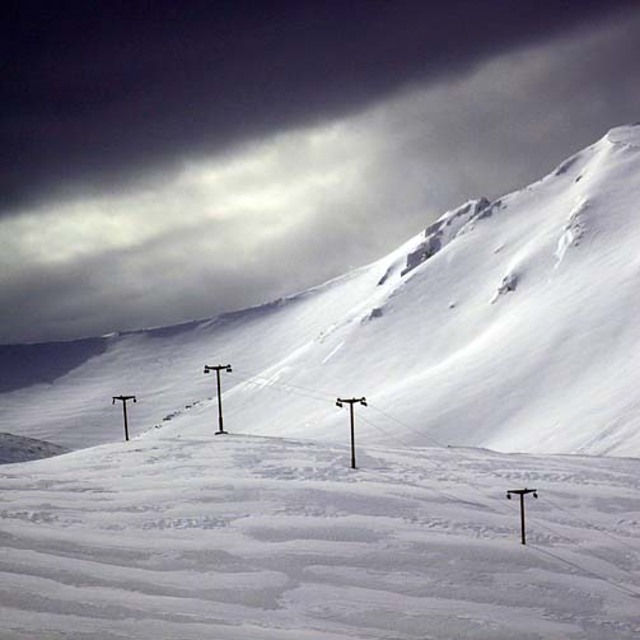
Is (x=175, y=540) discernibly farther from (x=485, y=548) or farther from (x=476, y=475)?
(x=476, y=475)

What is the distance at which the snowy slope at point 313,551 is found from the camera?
2259 cm

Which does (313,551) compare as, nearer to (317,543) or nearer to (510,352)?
(317,543)

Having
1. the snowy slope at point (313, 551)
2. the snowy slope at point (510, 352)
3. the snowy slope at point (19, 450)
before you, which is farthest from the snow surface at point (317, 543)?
the snowy slope at point (19, 450)

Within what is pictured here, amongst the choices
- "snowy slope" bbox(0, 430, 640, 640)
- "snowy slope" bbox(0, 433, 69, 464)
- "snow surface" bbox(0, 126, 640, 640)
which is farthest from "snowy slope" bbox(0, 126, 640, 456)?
"snowy slope" bbox(0, 433, 69, 464)

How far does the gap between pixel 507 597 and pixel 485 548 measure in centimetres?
352

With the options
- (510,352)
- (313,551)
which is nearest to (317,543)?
(313,551)

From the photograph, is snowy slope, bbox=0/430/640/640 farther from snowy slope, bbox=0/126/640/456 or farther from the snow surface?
snowy slope, bbox=0/126/640/456

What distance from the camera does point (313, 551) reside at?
27.9m

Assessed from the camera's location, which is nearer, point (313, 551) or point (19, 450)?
point (313, 551)

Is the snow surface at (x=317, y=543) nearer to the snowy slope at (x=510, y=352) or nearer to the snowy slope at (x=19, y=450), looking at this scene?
the snowy slope at (x=510, y=352)

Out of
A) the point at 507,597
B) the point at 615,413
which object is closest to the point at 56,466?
the point at 507,597

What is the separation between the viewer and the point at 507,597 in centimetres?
2488

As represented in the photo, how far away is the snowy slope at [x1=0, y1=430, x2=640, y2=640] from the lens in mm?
22594

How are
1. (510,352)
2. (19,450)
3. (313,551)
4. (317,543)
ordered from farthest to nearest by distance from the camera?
(510,352), (19,450), (317,543), (313,551)
